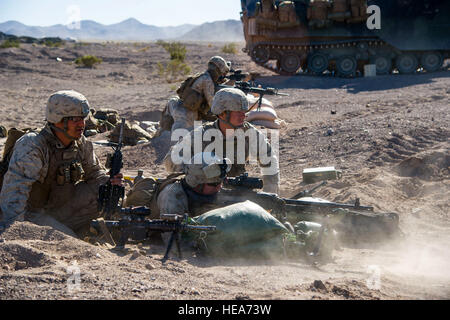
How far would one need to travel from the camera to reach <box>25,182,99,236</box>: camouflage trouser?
15.5 ft

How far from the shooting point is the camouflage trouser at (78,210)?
473 centimetres

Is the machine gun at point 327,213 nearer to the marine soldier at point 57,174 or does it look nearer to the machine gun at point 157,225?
the machine gun at point 157,225

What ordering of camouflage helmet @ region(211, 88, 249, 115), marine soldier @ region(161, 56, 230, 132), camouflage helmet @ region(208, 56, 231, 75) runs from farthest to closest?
camouflage helmet @ region(208, 56, 231, 75) < marine soldier @ region(161, 56, 230, 132) < camouflage helmet @ region(211, 88, 249, 115)

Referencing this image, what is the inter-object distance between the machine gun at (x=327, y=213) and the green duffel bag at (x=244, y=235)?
59 cm

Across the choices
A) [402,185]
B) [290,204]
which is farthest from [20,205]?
[402,185]

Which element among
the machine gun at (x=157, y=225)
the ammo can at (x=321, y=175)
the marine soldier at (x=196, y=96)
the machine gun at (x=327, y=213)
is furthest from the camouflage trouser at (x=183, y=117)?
the machine gun at (x=157, y=225)

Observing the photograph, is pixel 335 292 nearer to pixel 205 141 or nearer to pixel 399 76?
pixel 205 141

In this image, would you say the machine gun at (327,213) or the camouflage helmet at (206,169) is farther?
the machine gun at (327,213)

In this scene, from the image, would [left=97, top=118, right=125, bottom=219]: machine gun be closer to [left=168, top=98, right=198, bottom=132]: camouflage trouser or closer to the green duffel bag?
the green duffel bag

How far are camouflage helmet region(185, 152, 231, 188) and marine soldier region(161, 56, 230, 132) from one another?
11.9ft

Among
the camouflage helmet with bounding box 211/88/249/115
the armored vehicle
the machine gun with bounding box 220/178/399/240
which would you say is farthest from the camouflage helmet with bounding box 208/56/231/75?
the armored vehicle

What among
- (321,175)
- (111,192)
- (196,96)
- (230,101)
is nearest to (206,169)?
(111,192)

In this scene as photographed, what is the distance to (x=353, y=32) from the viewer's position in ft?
57.4

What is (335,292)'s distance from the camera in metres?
3.30
